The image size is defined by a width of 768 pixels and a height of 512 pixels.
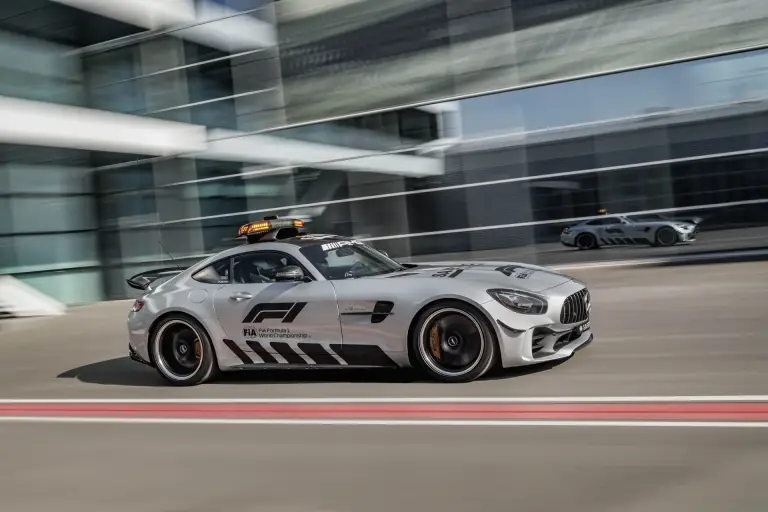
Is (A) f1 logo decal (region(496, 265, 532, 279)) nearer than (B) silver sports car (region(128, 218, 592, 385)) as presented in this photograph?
No

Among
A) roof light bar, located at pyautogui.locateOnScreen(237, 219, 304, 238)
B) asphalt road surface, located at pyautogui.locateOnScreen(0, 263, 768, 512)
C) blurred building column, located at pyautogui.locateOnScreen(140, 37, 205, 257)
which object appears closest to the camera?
asphalt road surface, located at pyautogui.locateOnScreen(0, 263, 768, 512)

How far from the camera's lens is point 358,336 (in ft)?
22.9

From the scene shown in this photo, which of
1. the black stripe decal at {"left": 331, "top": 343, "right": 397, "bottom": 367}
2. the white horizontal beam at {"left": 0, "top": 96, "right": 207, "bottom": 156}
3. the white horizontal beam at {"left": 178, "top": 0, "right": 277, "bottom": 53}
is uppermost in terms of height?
the white horizontal beam at {"left": 178, "top": 0, "right": 277, "bottom": 53}

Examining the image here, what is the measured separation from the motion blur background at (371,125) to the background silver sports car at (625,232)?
0.80ft

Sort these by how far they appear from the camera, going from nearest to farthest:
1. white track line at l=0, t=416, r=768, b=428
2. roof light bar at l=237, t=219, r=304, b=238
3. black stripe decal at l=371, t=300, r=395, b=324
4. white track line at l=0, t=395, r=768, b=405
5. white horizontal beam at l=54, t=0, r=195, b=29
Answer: white track line at l=0, t=416, r=768, b=428 → white track line at l=0, t=395, r=768, b=405 → black stripe decal at l=371, t=300, r=395, b=324 → roof light bar at l=237, t=219, r=304, b=238 → white horizontal beam at l=54, t=0, r=195, b=29

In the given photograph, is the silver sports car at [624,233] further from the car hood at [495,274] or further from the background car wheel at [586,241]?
the car hood at [495,274]

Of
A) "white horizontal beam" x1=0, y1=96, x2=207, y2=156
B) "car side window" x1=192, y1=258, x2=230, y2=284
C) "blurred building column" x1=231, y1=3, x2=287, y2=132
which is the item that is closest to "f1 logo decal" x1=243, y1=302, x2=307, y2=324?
"car side window" x1=192, y1=258, x2=230, y2=284

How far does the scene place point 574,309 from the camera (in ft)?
22.6

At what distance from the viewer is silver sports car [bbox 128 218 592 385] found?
21.5 ft

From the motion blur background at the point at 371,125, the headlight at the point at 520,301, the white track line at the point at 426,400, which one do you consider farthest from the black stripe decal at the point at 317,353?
the motion blur background at the point at 371,125

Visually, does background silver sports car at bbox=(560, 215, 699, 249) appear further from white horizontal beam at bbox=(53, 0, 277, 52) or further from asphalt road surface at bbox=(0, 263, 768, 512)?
white horizontal beam at bbox=(53, 0, 277, 52)

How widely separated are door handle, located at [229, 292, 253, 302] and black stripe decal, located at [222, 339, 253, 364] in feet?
1.33

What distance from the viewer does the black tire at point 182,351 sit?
781cm

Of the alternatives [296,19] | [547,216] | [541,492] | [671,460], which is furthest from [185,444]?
[296,19]
